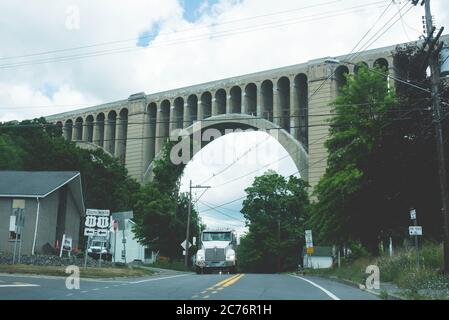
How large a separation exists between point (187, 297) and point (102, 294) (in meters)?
2.14

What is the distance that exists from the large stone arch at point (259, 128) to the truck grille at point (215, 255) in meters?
13.1

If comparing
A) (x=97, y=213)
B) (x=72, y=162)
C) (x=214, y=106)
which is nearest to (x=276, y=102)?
(x=214, y=106)

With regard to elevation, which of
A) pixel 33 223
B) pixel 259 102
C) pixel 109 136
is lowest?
pixel 33 223

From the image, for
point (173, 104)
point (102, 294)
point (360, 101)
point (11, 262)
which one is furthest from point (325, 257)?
point (102, 294)

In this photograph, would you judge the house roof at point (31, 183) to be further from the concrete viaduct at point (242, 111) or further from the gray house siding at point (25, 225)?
the concrete viaduct at point (242, 111)

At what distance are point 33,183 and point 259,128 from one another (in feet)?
75.6

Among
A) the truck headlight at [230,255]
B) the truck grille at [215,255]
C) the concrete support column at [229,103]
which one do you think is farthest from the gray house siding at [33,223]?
the concrete support column at [229,103]

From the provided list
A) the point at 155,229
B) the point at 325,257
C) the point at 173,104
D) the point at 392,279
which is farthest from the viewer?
the point at 325,257

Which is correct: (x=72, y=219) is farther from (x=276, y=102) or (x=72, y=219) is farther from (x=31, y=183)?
(x=276, y=102)

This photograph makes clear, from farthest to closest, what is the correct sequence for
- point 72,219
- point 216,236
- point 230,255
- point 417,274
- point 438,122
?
point 72,219 → point 216,236 → point 230,255 → point 438,122 → point 417,274

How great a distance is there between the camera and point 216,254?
33.1 metres

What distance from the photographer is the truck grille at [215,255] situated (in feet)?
109
